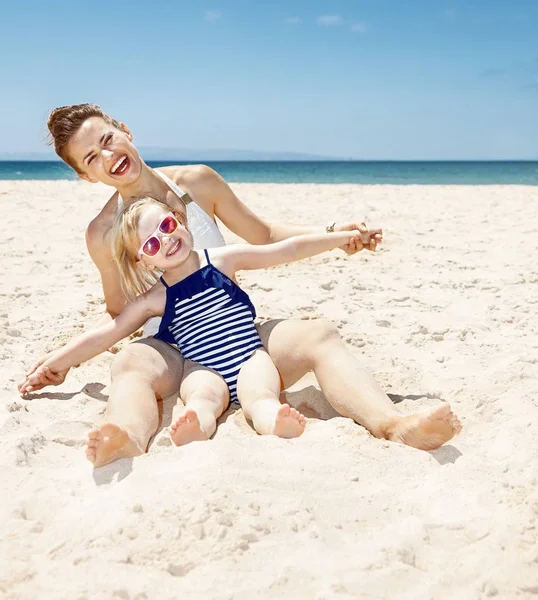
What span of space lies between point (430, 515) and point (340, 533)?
0.88ft

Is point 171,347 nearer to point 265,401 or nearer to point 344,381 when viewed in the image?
point 265,401

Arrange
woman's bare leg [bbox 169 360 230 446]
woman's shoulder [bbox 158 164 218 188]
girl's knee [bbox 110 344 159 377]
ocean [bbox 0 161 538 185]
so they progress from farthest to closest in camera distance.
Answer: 1. ocean [bbox 0 161 538 185]
2. woman's shoulder [bbox 158 164 218 188]
3. girl's knee [bbox 110 344 159 377]
4. woman's bare leg [bbox 169 360 230 446]

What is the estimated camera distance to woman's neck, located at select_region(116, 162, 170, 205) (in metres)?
2.99

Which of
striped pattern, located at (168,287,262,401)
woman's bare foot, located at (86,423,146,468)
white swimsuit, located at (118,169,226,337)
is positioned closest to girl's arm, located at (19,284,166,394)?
striped pattern, located at (168,287,262,401)

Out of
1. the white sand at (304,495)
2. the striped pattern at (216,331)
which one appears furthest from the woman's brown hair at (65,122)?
the white sand at (304,495)

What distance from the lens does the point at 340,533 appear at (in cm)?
170

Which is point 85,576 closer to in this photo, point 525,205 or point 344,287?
point 344,287

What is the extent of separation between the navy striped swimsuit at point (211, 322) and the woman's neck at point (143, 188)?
0.50 m

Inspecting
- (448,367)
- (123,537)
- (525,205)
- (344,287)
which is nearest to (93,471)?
(123,537)

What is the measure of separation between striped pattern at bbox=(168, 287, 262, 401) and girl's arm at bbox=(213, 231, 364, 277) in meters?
0.15

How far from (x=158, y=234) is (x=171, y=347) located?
1.56ft

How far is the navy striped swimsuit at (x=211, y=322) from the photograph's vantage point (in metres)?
2.58

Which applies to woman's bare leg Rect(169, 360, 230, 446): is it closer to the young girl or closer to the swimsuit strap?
the young girl

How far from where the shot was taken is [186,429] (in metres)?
2.12
